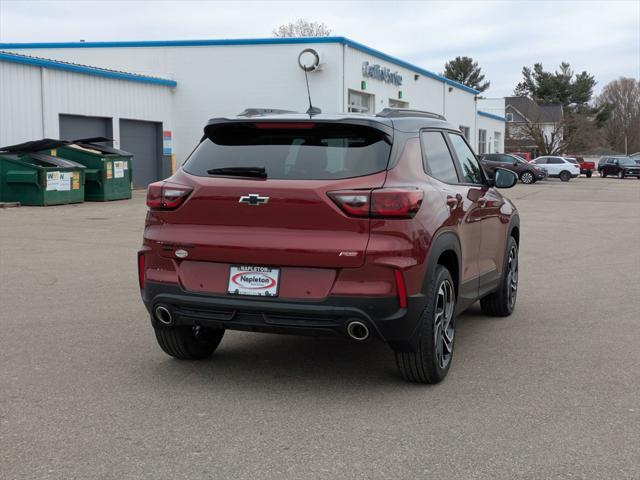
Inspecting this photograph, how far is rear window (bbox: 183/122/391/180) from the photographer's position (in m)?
4.84

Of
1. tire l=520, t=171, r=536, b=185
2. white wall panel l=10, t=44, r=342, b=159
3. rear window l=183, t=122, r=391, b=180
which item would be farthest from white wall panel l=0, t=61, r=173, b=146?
tire l=520, t=171, r=536, b=185

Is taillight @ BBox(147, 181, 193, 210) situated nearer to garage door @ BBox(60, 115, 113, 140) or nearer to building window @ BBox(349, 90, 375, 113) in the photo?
garage door @ BBox(60, 115, 113, 140)

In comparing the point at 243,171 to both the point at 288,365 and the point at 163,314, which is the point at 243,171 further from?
the point at 288,365

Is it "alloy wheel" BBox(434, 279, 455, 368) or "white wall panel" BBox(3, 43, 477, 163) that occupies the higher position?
"white wall panel" BBox(3, 43, 477, 163)

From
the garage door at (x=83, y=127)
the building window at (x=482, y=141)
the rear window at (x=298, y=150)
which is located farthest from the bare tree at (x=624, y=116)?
the rear window at (x=298, y=150)

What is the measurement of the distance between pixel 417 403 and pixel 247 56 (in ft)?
94.5

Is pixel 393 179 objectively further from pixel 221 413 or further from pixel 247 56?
pixel 247 56

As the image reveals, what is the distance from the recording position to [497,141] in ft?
227

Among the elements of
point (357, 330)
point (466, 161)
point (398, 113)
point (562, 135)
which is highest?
point (562, 135)

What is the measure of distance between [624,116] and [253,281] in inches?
4932

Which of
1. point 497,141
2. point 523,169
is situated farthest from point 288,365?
point 497,141

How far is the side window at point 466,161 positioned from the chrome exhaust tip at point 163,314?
96.8 inches

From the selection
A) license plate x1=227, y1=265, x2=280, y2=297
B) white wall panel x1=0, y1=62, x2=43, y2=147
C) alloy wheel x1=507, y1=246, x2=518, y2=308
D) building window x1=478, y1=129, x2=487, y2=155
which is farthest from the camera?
building window x1=478, y1=129, x2=487, y2=155

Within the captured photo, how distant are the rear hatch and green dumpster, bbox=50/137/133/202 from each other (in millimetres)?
17359
